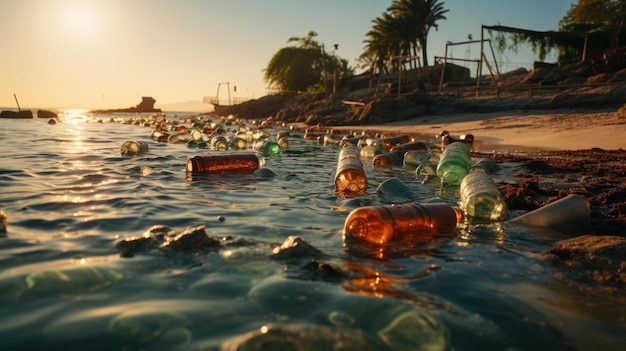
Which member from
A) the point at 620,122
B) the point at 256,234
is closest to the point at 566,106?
the point at 620,122

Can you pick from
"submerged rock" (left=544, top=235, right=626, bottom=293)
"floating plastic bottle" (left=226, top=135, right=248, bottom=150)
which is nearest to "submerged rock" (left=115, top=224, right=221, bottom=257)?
"submerged rock" (left=544, top=235, right=626, bottom=293)

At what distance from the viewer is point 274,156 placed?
9.84m

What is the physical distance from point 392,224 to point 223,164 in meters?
4.24

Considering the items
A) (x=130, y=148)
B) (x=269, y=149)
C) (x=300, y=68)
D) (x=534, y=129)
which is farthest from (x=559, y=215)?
(x=300, y=68)

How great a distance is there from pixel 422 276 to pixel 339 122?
934 inches

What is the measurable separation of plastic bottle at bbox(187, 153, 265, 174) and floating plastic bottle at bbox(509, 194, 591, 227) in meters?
4.18

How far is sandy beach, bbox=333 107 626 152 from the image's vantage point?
1114 centimetres

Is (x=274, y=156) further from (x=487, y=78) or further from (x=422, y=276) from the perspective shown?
(x=487, y=78)

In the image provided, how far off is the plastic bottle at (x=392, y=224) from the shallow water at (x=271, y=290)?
0.16 metres

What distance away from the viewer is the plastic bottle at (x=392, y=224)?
3.04m

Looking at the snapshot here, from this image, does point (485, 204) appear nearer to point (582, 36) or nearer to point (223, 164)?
point (223, 164)

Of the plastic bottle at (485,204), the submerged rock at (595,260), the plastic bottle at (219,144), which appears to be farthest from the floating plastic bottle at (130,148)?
the submerged rock at (595,260)

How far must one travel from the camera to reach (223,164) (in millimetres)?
6789

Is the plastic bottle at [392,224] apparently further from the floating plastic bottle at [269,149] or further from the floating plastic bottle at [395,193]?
the floating plastic bottle at [269,149]
